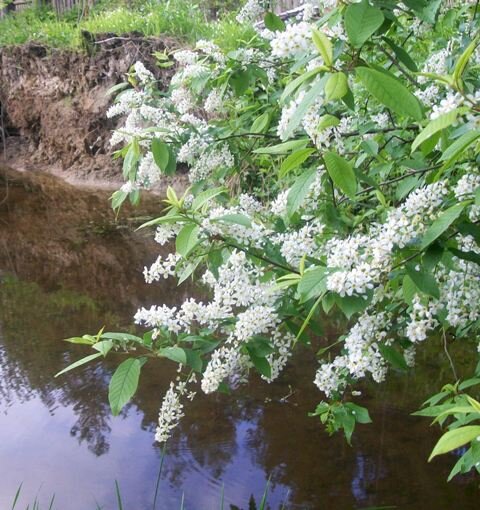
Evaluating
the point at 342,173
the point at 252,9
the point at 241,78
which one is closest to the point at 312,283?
the point at 342,173

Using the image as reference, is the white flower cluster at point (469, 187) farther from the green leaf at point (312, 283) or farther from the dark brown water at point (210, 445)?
the dark brown water at point (210, 445)

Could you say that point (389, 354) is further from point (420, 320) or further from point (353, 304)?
point (353, 304)

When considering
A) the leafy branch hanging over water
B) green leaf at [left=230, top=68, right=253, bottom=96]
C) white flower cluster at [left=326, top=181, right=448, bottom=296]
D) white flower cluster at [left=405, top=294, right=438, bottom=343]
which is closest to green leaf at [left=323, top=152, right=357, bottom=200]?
the leafy branch hanging over water

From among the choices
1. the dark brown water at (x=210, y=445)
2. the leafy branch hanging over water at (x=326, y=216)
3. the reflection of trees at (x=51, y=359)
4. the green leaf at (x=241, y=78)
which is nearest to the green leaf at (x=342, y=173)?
the leafy branch hanging over water at (x=326, y=216)

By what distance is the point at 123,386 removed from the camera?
1.20 metres

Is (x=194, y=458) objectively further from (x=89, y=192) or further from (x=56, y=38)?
(x=56, y=38)

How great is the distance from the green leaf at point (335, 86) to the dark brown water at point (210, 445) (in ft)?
5.76

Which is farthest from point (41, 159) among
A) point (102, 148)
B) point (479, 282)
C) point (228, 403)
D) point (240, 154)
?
point (479, 282)

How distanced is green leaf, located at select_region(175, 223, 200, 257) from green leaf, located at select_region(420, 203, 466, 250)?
1.37 feet

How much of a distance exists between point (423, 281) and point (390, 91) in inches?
16.0

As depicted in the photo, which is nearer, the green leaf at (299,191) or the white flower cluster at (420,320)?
the green leaf at (299,191)

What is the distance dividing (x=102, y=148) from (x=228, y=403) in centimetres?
547

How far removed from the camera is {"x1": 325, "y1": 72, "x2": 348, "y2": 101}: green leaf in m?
0.91

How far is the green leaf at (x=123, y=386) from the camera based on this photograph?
1.18 metres
